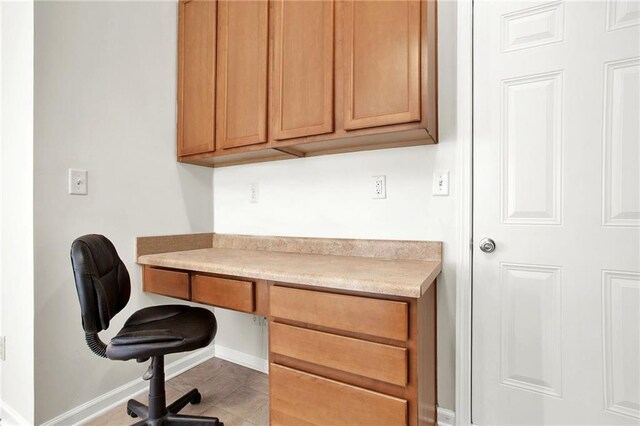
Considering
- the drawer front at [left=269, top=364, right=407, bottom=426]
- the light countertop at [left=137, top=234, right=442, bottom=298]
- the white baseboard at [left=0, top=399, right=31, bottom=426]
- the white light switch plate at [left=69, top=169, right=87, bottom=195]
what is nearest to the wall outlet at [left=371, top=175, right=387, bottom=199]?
the light countertop at [left=137, top=234, right=442, bottom=298]

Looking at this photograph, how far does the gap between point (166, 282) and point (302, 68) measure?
4.49 feet

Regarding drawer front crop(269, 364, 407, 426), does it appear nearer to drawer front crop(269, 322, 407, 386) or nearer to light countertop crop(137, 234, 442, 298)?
drawer front crop(269, 322, 407, 386)

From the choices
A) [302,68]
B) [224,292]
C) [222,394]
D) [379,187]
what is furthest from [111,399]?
[302,68]

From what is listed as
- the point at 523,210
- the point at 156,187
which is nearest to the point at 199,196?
the point at 156,187

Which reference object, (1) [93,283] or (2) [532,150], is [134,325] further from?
(2) [532,150]

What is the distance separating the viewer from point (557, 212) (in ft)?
4.45

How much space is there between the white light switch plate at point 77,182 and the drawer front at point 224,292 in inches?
29.0

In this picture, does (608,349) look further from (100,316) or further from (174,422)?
(100,316)

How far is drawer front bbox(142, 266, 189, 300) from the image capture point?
1690 millimetres

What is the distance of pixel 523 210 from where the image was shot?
4.67 feet

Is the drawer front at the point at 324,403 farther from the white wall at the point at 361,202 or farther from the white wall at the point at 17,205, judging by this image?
Result: the white wall at the point at 17,205

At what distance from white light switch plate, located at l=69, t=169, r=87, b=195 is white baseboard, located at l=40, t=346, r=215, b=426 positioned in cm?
110

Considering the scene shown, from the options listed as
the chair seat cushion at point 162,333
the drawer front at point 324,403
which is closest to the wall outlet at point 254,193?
the chair seat cushion at point 162,333

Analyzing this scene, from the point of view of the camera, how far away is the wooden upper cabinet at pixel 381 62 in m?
1.34
